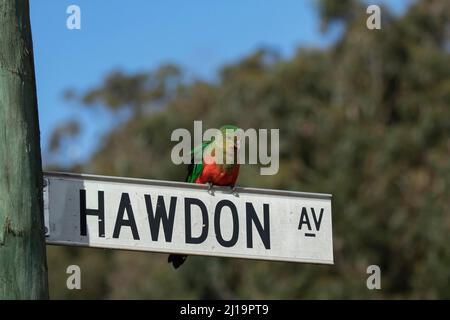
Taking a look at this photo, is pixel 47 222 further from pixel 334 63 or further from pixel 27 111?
pixel 334 63

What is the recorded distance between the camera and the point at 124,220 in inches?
148

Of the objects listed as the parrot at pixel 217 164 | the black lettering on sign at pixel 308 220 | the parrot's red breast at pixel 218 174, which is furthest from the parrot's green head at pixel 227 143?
the black lettering on sign at pixel 308 220

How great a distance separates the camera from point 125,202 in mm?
3814

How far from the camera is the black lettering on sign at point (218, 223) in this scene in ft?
12.8

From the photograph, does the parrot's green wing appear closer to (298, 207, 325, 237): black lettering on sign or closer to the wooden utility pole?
(298, 207, 325, 237): black lettering on sign

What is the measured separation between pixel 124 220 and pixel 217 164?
1829 mm

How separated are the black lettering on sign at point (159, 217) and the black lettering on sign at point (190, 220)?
0.19 feet

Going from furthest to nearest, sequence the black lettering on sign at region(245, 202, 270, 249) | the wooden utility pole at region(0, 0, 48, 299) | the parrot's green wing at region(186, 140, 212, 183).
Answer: the parrot's green wing at region(186, 140, 212, 183) < the black lettering on sign at region(245, 202, 270, 249) < the wooden utility pole at region(0, 0, 48, 299)

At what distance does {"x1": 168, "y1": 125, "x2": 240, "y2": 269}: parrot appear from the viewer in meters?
5.39

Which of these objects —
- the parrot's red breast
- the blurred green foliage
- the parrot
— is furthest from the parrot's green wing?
the blurred green foliage

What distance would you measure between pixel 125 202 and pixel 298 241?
757 millimetres

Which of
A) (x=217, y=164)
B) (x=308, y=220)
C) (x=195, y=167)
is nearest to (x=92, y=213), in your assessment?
(x=308, y=220)
